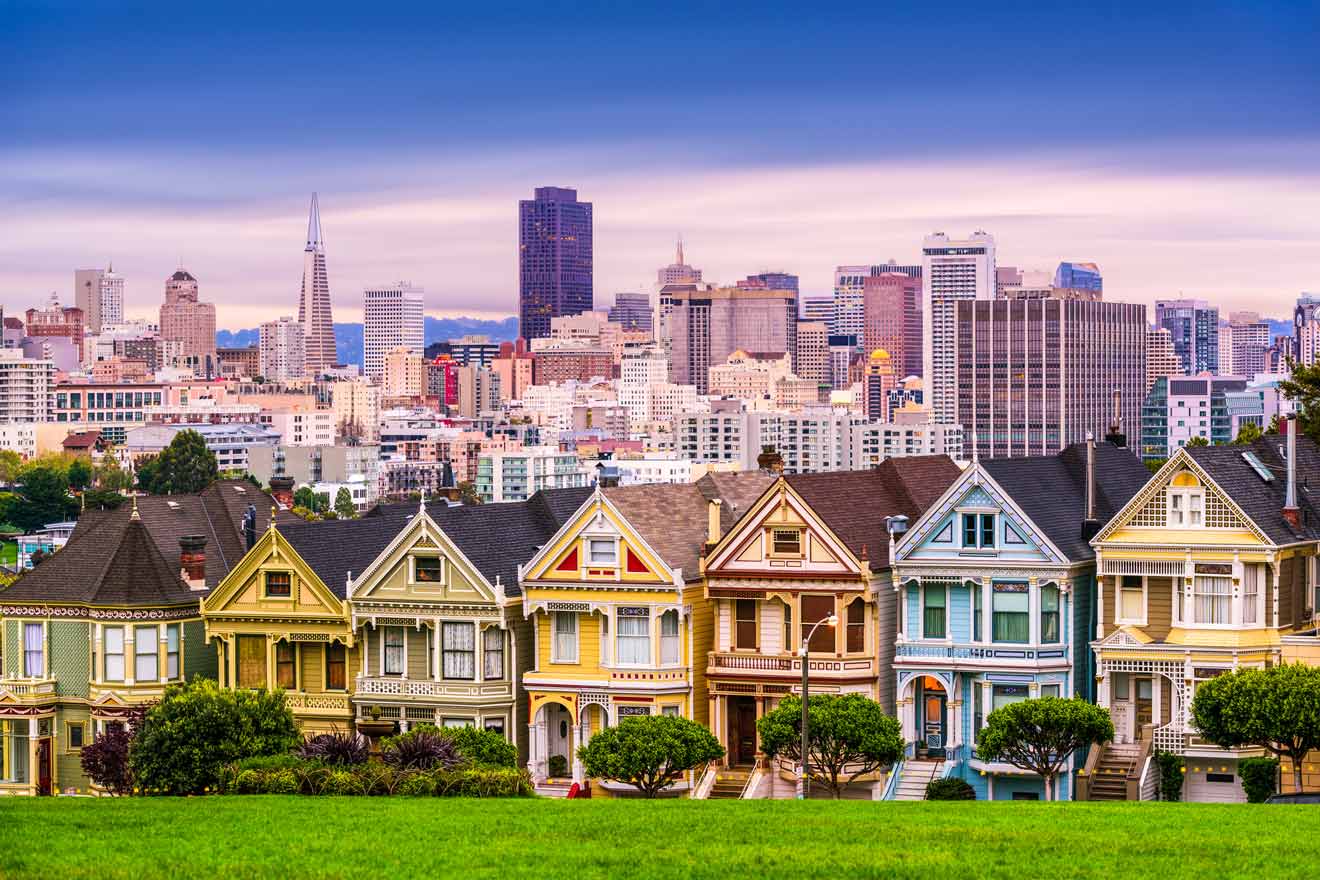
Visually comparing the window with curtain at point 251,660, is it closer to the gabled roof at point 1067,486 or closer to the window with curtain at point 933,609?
the window with curtain at point 933,609

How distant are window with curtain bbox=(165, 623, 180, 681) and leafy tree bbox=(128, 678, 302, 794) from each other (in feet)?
15.6

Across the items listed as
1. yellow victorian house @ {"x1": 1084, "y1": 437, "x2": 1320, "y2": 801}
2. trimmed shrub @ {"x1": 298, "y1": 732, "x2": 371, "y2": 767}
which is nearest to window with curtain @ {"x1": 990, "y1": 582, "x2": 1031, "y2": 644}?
yellow victorian house @ {"x1": 1084, "y1": 437, "x2": 1320, "y2": 801}

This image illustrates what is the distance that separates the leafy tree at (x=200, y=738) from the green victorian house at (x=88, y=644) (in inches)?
183

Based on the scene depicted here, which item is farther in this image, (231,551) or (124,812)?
(231,551)

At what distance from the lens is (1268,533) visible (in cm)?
4975

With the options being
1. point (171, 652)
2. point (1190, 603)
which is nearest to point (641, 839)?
point (1190, 603)

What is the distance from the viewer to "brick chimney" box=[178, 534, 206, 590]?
5938cm

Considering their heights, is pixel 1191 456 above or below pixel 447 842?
above

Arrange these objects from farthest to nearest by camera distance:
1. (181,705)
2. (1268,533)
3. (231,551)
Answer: (231,551) → (181,705) → (1268,533)

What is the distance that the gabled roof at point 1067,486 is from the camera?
5197cm

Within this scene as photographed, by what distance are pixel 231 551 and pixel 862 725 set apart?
A: 761 inches

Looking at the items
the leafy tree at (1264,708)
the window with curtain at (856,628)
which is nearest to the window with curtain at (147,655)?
the window with curtain at (856,628)

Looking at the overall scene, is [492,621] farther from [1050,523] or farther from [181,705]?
[1050,523]

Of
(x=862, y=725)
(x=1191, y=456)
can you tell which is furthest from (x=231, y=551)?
(x=1191, y=456)
